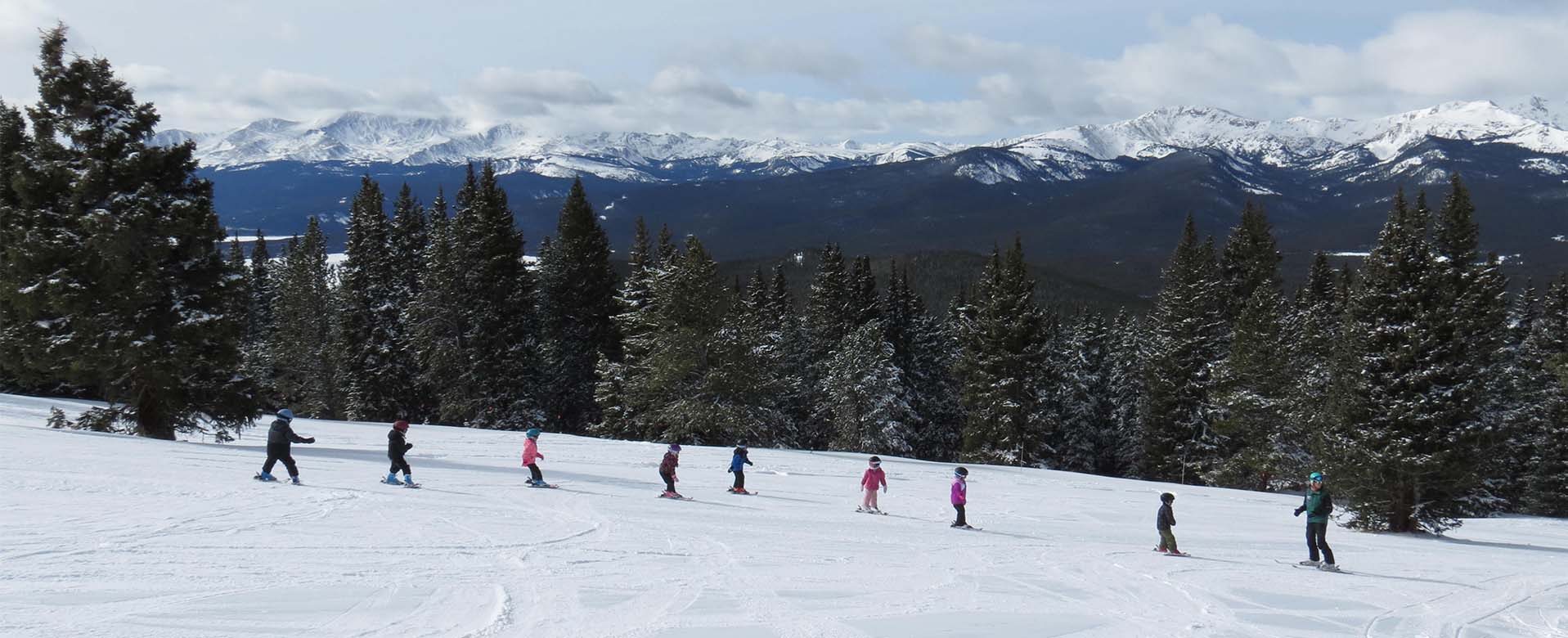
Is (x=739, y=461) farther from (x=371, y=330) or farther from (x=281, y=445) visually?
(x=371, y=330)

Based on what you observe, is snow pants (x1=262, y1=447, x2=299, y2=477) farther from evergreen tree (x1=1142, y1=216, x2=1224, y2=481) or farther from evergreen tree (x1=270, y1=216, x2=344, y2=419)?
evergreen tree (x1=1142, y1=216, x2=1224, y2=481)

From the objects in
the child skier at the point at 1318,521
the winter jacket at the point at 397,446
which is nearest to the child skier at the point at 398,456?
the winter jacket at the point at 397,446

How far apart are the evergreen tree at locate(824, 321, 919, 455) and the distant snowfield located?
2415 cm

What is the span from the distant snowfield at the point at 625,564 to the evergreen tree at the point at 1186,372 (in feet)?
77.3

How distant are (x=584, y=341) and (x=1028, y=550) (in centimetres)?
3706

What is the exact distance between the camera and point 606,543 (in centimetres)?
1504

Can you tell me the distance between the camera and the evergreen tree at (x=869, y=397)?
50000 mm

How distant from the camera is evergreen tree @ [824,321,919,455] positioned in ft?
164

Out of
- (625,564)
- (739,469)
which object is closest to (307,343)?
(739,469)

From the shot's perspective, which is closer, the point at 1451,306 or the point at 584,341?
the point at 1451,306

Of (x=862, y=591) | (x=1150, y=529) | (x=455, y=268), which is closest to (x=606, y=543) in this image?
(x=862, y=591)

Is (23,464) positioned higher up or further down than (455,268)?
further down

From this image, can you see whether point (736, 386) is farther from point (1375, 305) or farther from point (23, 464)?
point (23, 464)

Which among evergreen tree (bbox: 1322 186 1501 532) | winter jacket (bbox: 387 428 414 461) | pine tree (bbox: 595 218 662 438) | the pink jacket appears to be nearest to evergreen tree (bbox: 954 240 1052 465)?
pine tree (bbox: 595 218 662 438)
